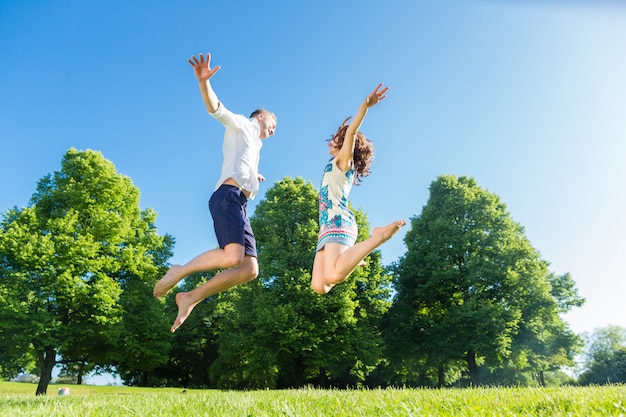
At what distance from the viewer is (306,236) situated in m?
21.2

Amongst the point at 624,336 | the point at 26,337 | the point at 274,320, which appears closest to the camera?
the point at 26,337

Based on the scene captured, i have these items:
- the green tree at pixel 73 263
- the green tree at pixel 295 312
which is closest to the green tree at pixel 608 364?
the green tree at pixel 295 312

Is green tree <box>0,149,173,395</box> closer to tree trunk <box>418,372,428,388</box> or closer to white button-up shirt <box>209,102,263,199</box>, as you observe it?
white button-up shirt <box>209,102,263,199</box>

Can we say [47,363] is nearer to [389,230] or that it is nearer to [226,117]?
[226,117]

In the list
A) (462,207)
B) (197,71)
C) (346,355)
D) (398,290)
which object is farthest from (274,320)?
(197,71)

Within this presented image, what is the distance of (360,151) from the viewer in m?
5.61

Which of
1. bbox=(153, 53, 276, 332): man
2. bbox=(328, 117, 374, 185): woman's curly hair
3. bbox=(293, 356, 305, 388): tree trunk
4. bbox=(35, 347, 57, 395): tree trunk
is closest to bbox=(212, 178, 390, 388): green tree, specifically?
bbox=(293, 356, 305, 388): tree trunk

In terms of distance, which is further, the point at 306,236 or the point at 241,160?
the point at 306,236

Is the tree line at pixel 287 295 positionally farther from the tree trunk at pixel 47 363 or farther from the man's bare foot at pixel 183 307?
the man's bare foot at pixel 183 307

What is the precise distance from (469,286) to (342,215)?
20.1 meters

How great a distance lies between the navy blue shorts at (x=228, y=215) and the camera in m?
4.36

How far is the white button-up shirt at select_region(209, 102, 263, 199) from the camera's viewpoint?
4531 mm

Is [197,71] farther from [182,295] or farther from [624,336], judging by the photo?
[624,336]

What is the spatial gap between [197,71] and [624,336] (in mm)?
56074
